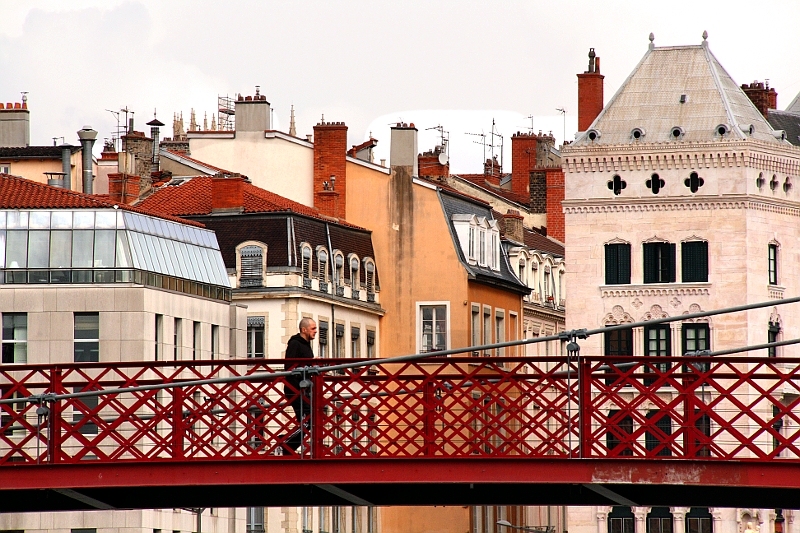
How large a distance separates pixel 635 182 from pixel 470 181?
22.6 m

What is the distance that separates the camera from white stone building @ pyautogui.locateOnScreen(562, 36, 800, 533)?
93.2m

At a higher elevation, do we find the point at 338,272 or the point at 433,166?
the point at 433,166

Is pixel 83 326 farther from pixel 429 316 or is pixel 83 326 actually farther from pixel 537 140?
pixel 537 140

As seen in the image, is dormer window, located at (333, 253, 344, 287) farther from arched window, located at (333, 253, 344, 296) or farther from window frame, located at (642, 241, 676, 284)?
window frame, located at (642, 241, 676, 284)

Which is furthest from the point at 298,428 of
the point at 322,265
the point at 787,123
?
the point at 787,123

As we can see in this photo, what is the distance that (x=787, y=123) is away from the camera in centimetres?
10062

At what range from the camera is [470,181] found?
11700 centimetres

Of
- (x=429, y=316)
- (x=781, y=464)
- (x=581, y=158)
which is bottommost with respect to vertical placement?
(x=781, y=464)

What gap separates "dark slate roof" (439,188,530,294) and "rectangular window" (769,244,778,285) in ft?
34.5

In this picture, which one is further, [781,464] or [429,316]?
[429,316]

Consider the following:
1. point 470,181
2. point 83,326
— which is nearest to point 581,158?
point 470,181

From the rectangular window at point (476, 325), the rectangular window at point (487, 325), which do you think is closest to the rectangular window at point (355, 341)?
the rectangular window at point (476, 325)

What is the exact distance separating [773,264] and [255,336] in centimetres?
2290

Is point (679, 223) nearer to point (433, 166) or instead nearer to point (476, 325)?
point (476, 325)
